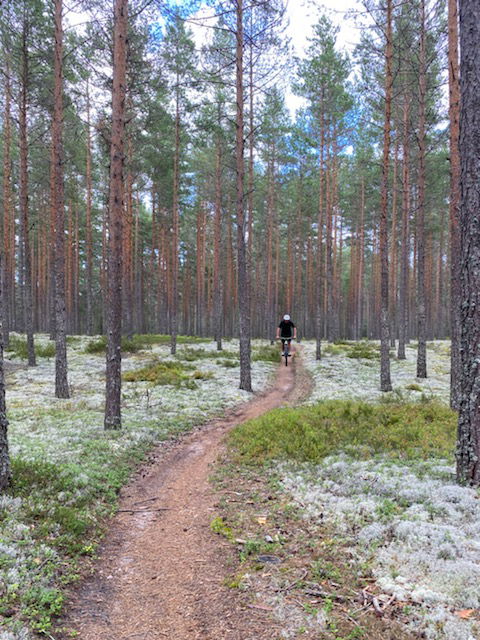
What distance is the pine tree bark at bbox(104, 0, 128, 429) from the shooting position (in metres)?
8.84

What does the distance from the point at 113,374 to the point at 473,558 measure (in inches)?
306

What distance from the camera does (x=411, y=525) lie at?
4254 millimetres

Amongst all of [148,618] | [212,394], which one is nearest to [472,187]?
[148,618]

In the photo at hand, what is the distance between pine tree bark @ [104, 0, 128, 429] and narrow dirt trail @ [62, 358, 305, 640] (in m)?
2.65

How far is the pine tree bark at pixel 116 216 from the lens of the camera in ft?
29.0

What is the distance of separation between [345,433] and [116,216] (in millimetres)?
7370

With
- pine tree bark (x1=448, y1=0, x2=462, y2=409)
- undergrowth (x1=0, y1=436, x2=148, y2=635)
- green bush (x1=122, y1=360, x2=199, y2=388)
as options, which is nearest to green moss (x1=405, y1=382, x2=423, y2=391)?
pine tree bark (x1=448, y1=0, x2=462, y2=409)

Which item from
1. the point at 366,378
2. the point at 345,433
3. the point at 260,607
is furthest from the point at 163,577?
the point at 366,378

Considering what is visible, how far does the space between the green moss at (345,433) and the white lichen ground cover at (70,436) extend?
2.34 metres

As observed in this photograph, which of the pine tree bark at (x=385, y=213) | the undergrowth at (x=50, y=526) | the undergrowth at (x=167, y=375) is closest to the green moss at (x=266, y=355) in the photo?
the undergrowth at (x=167, y=375)

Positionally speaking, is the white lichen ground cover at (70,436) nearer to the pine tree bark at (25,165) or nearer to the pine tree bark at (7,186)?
the pine tree bark at (25,165)

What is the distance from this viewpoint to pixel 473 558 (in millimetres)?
3652

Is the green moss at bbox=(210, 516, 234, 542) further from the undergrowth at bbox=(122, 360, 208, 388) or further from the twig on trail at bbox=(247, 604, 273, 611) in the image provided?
the undergrowth at bbox=(122, 360, 208, 388)

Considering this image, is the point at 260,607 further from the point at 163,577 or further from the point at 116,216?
the point at 116,216
